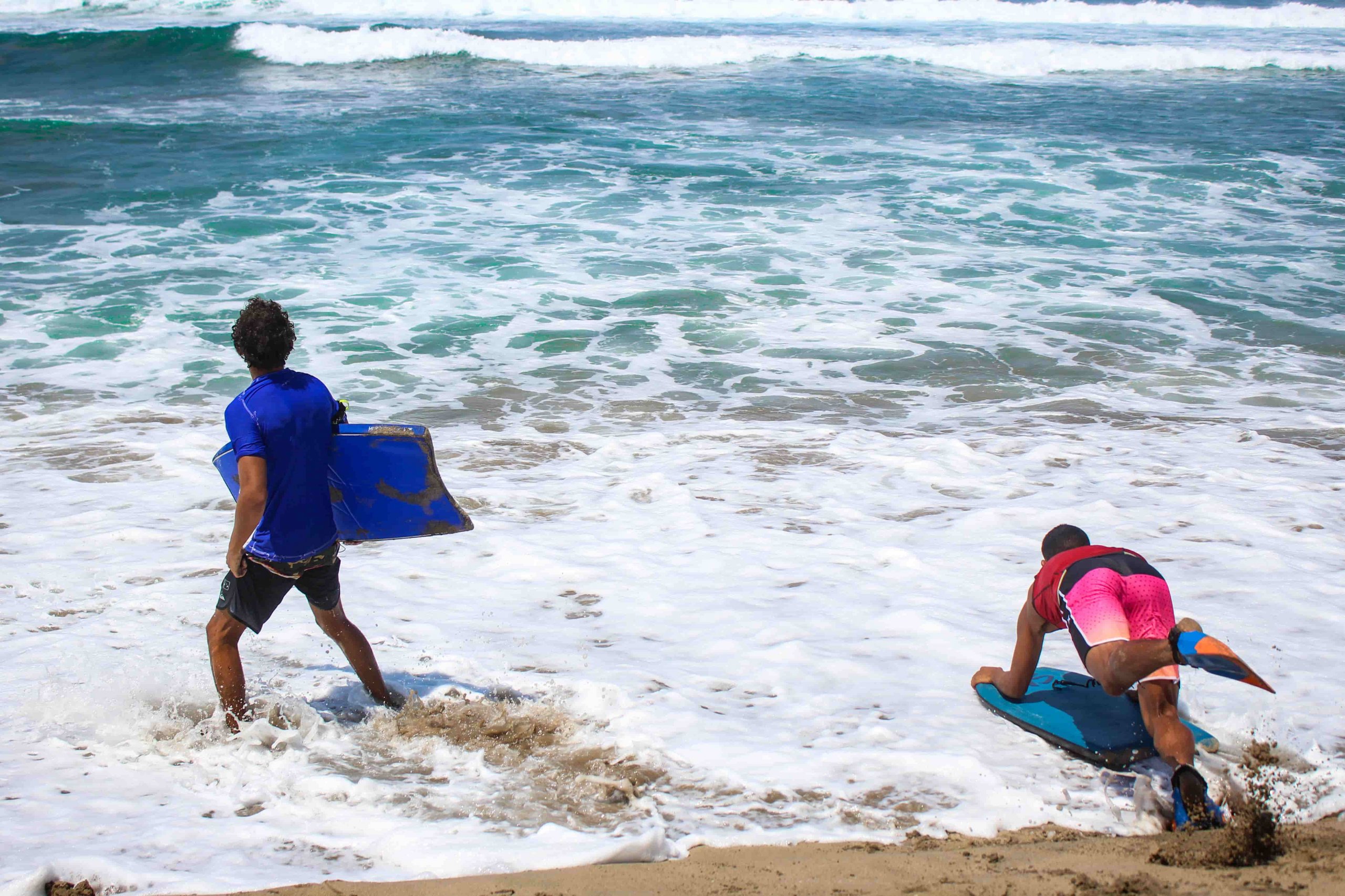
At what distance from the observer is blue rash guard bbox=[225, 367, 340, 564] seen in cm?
324

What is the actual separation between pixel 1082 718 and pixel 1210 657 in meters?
0.76

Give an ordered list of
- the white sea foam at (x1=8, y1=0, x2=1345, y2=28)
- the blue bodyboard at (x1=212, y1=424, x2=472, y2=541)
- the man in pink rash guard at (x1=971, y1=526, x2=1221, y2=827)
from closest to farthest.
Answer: the man in pink rash guard at (x1=971, y1=526, x2=1221, y2=827) → the blue bodyboard at (x1=212, y1=424, x2=472, y2=541) → the white sea foam at (x1=8, y1=0, x2=1345, y2=28)

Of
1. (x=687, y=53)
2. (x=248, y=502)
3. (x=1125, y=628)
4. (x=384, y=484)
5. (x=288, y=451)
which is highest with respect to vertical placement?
(x=687, y=53)

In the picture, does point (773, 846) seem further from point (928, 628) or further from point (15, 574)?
point (15, 574)

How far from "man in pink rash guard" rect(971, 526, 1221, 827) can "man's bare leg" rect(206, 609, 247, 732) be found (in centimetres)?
267

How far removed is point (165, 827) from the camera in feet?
9.89

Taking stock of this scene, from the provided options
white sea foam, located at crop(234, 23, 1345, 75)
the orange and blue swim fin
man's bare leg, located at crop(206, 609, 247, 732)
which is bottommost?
man's bare leg, located at crop(206, 609, 247, 732)

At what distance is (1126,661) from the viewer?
3316 millimetres

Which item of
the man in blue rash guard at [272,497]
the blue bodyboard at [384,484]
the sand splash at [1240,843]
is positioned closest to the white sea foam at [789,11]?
the blue bodyboard at [384,484]

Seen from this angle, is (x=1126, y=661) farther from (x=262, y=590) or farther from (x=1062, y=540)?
(x=262, y=590)

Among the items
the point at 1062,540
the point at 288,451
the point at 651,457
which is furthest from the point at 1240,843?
the point at 651,457

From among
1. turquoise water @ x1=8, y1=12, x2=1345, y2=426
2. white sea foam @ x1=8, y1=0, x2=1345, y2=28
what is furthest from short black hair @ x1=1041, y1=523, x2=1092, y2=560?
white sea foam @ x1=8, y1=0, x2=1345, y2=28

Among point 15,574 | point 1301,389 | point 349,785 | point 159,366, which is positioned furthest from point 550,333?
point 349,785

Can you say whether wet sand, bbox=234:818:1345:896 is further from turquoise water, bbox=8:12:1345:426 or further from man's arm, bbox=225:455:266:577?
turquoise water, bbox=8:12:1345:426
